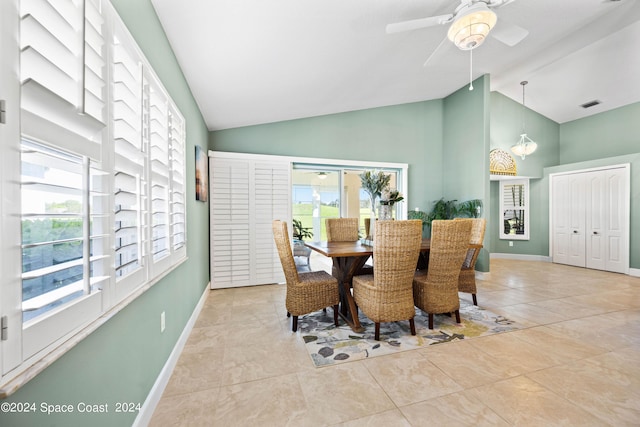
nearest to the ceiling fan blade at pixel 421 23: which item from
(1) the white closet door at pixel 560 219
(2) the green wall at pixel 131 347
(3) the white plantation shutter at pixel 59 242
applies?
(2) the green wall at pixel 131 347

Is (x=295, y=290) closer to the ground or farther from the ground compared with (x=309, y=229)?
closer to the ground

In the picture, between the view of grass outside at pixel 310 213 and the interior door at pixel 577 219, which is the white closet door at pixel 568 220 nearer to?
the interior door at pixel 577 219

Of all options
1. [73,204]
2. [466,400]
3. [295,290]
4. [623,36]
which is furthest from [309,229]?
[623,36]

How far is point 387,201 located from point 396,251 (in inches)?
31.6

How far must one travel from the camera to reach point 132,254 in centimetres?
134

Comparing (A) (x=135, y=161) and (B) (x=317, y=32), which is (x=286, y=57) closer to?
(B) (x=317, y=32)

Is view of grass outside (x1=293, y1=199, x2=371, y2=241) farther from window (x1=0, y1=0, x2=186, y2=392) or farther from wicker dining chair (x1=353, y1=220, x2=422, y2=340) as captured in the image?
window (x1=0, y1=0, x2=186, y2=392)

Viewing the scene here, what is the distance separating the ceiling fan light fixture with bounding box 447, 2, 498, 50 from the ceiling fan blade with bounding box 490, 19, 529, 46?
275mm

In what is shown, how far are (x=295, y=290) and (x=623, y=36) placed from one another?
6005mm

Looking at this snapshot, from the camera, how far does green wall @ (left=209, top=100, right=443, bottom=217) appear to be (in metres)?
4.28

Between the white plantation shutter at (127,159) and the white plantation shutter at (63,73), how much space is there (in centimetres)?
14

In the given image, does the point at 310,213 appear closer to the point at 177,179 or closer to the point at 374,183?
the point at 374,183

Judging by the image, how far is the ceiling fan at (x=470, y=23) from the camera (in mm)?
1995

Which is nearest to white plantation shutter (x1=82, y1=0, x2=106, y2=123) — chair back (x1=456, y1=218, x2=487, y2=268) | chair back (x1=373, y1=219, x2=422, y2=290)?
chair back (x1=373, y1=219, x2=422, y2=290)
